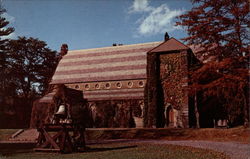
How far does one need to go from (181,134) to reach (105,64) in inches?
938

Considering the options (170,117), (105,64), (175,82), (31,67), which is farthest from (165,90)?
(31,67)

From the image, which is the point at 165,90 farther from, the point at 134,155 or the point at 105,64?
the point at 134,155

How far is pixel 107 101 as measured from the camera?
3575 cm

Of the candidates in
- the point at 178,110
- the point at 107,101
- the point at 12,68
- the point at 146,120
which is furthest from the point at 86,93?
the point at 12,68

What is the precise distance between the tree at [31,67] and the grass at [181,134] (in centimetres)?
3325

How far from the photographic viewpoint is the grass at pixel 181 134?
66.4ft

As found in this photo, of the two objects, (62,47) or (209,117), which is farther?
(62,47)

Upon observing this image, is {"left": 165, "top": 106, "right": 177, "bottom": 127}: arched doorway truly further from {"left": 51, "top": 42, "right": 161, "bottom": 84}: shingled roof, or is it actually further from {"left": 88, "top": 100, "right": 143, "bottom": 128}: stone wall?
{"left": 51, "top": 42, "right": 161, "bottom": 84}: shingled roof

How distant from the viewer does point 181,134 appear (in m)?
23.0

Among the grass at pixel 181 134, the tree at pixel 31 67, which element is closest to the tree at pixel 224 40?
the grass at pixel 181 134

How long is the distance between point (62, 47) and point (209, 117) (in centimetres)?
3233

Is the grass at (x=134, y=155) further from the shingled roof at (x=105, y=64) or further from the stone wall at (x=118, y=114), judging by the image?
the shingled roof at (x=105, y=64)

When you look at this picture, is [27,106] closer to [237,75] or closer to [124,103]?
[124,103]

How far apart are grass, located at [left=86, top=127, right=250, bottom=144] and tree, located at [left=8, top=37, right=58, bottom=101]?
3325 centimetres
